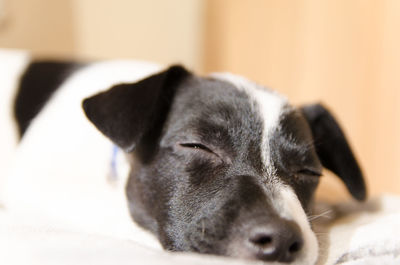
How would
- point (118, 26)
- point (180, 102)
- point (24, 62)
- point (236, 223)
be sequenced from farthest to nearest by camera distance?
1. point (118, 26)
2. point (24, 62)
3. point (180, 102)
4. point (236, 223)

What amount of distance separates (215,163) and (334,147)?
61 cm

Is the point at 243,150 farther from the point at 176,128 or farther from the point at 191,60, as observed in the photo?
the point at 191,60

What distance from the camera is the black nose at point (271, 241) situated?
928mm

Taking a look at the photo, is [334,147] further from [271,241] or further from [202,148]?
[271,241]

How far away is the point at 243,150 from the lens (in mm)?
1192

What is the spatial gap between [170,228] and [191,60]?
3.02 metres

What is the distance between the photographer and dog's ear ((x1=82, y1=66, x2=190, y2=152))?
1220 mm

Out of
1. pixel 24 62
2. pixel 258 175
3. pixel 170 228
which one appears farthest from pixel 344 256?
pixel 24 62

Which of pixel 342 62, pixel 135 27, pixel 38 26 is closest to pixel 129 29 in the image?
pixel 135 27

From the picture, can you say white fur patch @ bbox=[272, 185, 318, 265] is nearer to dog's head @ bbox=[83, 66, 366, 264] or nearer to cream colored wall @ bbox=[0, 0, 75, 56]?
dog's head @ bbox=[83, 66, 366, 264]

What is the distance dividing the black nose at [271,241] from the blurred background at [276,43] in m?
1.28

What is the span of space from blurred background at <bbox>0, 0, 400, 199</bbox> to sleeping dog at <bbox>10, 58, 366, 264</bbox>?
2.80 feet

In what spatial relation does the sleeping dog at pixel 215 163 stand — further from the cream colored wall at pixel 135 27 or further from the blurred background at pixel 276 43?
the cream colored wall at pixel 135 27

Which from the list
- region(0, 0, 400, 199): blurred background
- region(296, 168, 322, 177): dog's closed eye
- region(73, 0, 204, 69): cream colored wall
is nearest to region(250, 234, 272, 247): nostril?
region(296, 168, 322, 177): dog's closed eye
